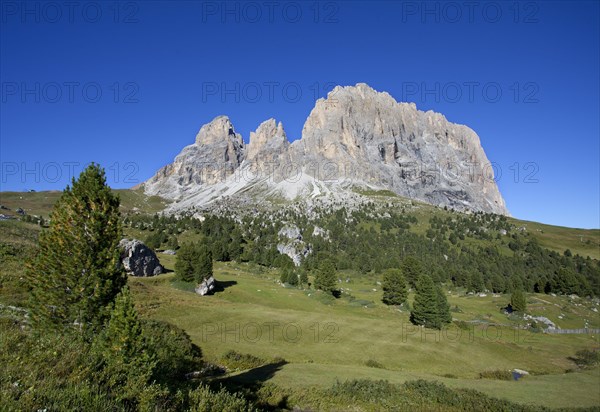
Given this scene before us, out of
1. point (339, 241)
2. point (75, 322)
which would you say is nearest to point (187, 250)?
point (75, 322)

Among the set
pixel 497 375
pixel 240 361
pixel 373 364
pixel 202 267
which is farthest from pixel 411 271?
pixel 240 361

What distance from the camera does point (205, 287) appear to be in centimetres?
5675

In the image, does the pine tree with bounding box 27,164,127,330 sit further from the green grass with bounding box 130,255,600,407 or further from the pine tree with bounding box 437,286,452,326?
the pine tree with bounding box 437,286,452,326

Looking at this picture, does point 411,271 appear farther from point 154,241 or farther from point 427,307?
point 154,241

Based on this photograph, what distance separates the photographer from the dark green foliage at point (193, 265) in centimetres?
5794

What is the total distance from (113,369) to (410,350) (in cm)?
3539

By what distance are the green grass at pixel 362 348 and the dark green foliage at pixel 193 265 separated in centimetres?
442

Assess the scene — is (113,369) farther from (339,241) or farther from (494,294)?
(339,241)

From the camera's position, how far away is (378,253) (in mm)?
146125

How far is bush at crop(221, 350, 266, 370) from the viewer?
86.2 ft

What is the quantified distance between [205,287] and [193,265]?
5.41 metres

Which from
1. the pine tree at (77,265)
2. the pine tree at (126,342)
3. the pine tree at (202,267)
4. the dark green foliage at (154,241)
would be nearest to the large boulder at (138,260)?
the pine tree at (202,267)

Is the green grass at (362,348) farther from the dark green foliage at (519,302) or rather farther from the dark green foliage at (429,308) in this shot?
the dark green foliage at (519,302)

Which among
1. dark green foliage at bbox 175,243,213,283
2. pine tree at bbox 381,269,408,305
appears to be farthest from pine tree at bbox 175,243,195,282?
pine tree at bbox 381,269,408,305
